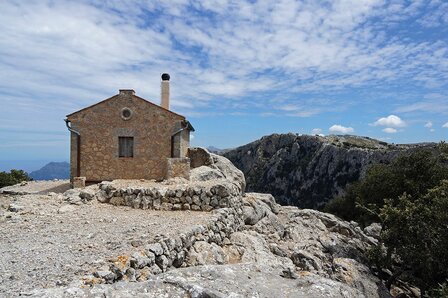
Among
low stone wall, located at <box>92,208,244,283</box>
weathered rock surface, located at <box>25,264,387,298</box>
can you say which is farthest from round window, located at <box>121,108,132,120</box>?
weathered rock surface, located at <box>25,264,387,298</box>

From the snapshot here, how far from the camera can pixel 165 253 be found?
32.9ft

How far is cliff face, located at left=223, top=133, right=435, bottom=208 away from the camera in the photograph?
8339 cm

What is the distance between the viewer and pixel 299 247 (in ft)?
52.2

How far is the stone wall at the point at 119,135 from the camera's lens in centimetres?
2191

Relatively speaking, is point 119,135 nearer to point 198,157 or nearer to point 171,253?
point 198,157

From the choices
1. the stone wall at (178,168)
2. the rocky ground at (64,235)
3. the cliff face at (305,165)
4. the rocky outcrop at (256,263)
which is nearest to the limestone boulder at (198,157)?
the stone wall at (178,168)

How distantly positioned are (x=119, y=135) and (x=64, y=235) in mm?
11983

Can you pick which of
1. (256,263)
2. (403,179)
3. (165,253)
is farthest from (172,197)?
(403,179)

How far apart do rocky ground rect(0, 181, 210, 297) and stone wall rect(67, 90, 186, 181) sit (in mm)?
6631

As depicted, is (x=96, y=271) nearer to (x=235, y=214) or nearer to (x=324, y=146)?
(x=235, y=214)

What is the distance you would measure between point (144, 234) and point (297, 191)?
275 feet

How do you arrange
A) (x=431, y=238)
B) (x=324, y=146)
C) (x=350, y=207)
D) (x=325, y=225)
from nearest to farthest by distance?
(x=431, y=238)
(x=325, y=225)
(x=350, y=207)
(x=324, y=146)

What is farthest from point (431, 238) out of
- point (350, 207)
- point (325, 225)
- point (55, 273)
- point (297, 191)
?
point (297, 191)

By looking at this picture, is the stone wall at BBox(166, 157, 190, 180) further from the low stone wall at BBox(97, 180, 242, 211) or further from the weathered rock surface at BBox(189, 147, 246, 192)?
the low stone wall at BBox(97, 180, 242, 211)
